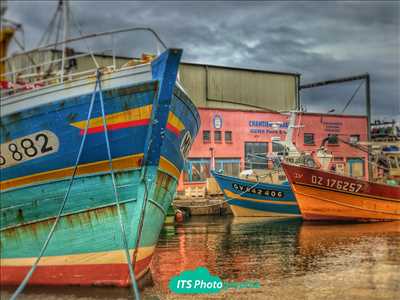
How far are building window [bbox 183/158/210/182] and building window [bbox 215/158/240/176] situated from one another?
812mm

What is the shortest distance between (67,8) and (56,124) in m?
2.93

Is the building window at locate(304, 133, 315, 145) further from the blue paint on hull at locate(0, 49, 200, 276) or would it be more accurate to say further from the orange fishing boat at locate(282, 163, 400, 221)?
the blue paint on hull at locate(0, 49, 200, 276)

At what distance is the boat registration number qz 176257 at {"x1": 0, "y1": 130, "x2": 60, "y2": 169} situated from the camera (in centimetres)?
895

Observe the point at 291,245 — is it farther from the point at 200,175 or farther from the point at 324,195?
the point at 200,175

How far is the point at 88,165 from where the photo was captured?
29.3 feet

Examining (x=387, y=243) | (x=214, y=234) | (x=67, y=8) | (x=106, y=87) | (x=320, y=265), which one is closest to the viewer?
(x=106, y=87)

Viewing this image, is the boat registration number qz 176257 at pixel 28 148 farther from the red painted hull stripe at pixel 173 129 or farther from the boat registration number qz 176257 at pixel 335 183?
the boat registration number qz 176257 at pixel 335 183

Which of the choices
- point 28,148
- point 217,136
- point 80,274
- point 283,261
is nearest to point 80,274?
point 80,274

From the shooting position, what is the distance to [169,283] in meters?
10.5

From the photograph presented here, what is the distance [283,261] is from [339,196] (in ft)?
34.0

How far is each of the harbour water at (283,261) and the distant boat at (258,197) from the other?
3.51 metres

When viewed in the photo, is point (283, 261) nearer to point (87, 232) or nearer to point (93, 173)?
point (87, 232)

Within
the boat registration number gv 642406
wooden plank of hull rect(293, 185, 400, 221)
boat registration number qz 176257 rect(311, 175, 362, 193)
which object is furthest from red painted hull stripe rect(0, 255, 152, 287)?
the boat registration number gv 642406

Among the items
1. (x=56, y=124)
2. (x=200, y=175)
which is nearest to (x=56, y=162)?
(x=56, y=124)
